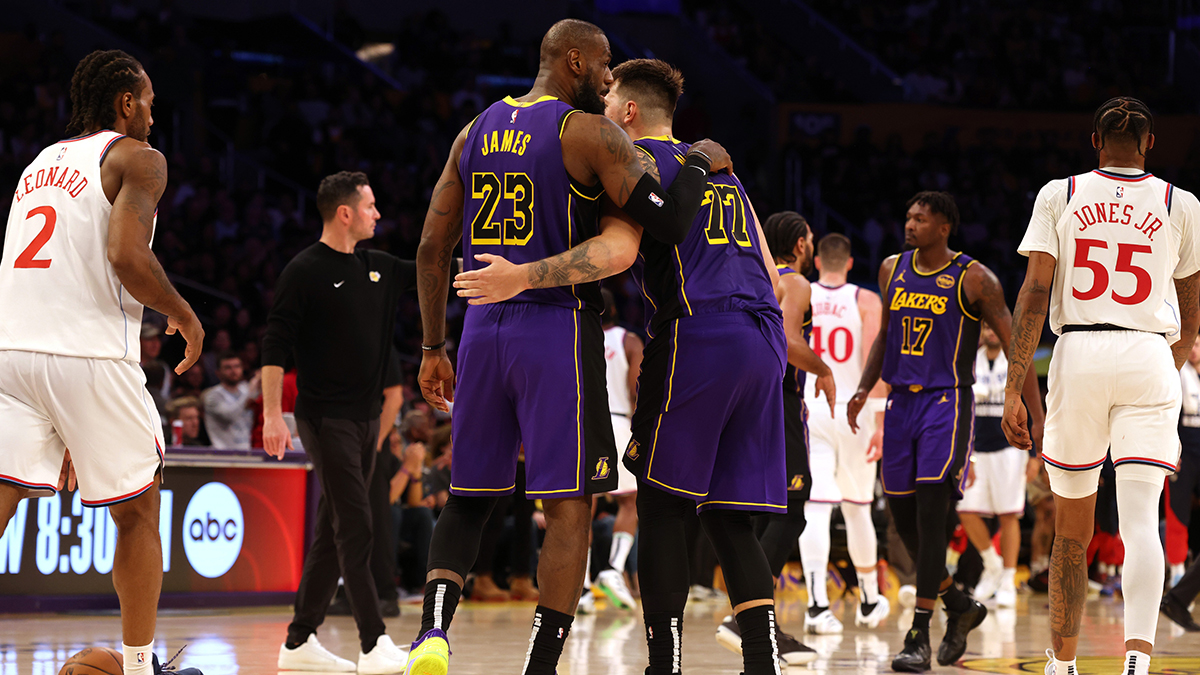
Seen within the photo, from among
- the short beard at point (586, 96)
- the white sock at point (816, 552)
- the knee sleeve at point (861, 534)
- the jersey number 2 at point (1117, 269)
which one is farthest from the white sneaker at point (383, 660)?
the knee sleeve at point (861, 534)

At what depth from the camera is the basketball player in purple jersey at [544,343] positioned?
149 inches

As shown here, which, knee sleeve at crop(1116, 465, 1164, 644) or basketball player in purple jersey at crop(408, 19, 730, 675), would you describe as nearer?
basketball player in purple jersey at crop(408, 19, 730, 675)

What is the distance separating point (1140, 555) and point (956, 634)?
1703 mm

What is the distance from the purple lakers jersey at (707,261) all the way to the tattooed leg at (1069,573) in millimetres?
1564

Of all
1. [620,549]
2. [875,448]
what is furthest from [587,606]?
[875,448]

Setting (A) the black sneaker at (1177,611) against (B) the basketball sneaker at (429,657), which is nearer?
(B) the basketball sneaker at (429,657)

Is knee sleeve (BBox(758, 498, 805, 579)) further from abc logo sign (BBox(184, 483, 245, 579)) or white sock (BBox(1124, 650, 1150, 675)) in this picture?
abc logo sign (BBox(184, 483, 245, 579))

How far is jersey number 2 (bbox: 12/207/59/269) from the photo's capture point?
4.07 m

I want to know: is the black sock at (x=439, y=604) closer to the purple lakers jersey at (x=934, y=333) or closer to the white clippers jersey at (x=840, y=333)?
the purple lakers jersey at (x=934, y=333)

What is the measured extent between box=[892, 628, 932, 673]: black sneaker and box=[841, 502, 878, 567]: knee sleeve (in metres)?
2.10

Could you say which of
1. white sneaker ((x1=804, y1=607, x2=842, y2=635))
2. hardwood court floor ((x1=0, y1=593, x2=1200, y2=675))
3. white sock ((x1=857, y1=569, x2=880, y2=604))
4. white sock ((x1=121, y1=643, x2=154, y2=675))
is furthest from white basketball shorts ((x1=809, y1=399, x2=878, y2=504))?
white sock ((x1=121, y1=643, x2=154, y2=675))

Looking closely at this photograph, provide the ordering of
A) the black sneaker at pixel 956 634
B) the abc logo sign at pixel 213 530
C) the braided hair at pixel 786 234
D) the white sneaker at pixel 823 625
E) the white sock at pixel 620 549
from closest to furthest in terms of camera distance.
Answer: the black sneaker at pixel 956 634 → the braided hair at pixel 786 234 → the white sneaker at pixel 823 625 → the abc logo sign at pixel 213 530 → the white sock at pixel 620 549

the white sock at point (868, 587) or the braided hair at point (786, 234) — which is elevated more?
the braided hair at point (786, 234)

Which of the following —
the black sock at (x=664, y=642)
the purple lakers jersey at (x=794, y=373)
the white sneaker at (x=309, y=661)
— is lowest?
the white sneaker at (x=309, y=661)
